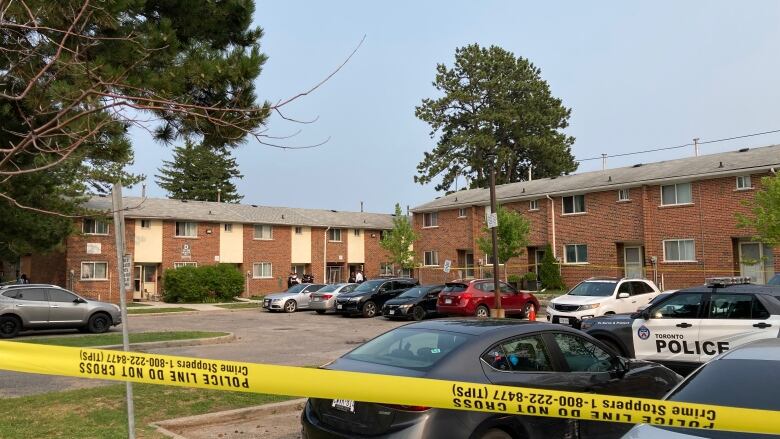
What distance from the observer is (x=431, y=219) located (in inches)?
1710

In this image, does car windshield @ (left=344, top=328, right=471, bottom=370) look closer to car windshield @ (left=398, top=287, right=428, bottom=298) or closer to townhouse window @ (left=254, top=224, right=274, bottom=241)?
car windshield @ (left=398, top=287, right=428, bottom=298)

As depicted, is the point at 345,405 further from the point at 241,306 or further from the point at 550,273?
the point at 550,273

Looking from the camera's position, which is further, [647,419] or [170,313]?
[170,313]

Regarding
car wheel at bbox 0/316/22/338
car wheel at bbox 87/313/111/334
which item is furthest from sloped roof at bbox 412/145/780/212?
car wheel at bbox 0/316/22/338

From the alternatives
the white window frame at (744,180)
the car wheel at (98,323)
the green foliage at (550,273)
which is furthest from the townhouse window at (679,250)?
the car wheel at (98,323)

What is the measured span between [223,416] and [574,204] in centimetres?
2973

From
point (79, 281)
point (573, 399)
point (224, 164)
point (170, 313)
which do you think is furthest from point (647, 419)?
point (224, 164)

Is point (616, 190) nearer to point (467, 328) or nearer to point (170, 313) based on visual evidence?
point (170, 313)

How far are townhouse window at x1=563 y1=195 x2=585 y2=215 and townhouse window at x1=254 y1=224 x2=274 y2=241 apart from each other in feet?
71.3

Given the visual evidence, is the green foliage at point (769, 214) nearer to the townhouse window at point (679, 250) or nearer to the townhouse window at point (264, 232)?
the townhouse window at point (679, 250)

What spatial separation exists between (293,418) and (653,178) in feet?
89.5

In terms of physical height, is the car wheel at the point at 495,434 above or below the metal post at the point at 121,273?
below

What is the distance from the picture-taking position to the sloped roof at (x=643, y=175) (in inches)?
1102

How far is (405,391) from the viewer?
138 inches
